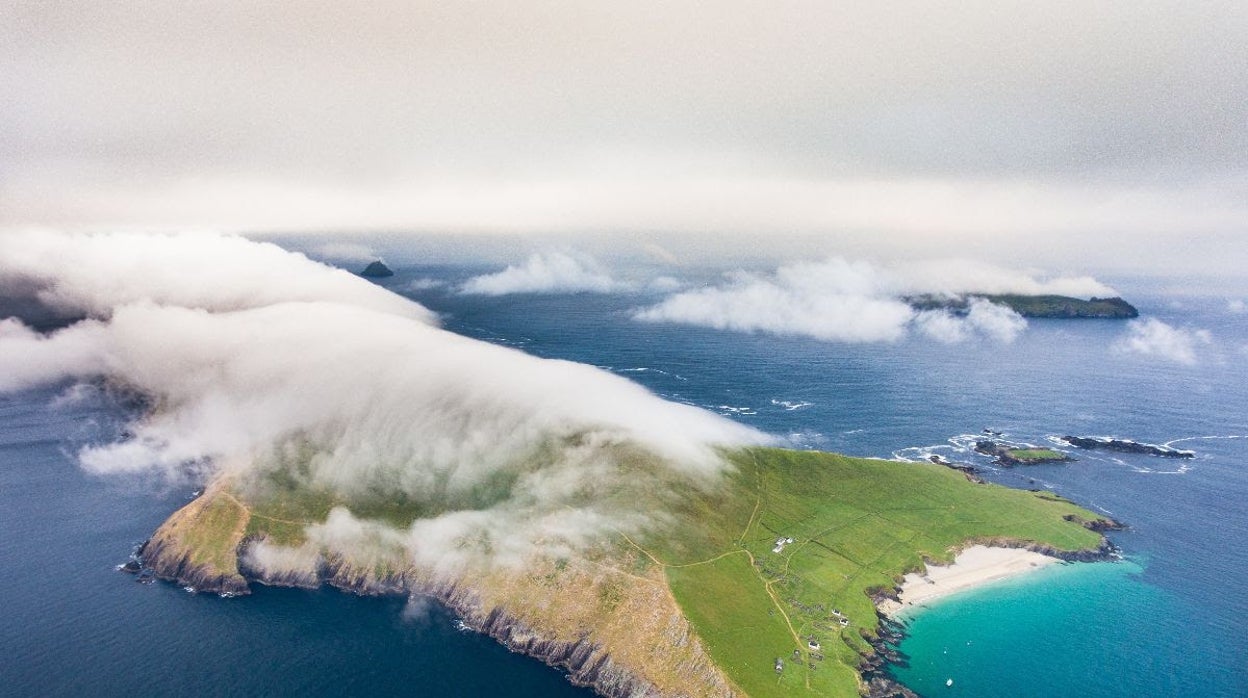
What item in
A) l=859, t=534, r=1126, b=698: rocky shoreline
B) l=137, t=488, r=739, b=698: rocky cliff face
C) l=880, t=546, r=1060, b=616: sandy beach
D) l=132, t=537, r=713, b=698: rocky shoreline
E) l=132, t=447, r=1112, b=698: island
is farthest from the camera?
l=880, t=546, r=1060, b=616: sandy beach

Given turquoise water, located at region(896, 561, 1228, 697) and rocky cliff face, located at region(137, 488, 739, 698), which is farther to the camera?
turquoise water, located at region(896, 561, 1228, 697)

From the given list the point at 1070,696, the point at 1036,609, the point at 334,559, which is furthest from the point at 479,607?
the point at 1036,609

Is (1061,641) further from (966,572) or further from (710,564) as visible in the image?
(710,564)

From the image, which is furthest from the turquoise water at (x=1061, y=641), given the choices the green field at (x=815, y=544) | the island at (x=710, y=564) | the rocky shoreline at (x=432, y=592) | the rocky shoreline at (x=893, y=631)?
the rocky shoreline at (x=432, y=592)

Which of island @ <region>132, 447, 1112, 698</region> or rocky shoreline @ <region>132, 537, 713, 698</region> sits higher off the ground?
island @ <region>132, 447, 1112, 698</region>

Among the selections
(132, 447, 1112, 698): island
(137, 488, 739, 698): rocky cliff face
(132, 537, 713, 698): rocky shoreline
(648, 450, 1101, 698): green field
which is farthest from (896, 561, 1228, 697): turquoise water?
(132, 537, 713, 698): rocky shoreline

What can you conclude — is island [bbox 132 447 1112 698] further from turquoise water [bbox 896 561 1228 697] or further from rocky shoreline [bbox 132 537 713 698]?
turquoise water [bbox 896 561 1228 697]

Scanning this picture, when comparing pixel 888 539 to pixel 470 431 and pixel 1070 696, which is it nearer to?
pixel 1070 696
